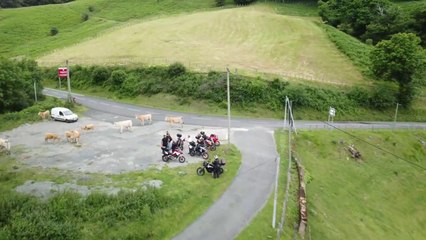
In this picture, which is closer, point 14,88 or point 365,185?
point 365,185

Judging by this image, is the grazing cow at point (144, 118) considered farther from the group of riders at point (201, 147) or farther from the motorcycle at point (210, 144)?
the motorcycle at point (210, 144)

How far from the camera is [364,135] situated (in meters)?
46.6

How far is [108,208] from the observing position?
984 inches

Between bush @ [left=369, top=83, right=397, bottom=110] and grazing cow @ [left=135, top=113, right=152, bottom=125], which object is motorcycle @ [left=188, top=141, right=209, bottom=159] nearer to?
grazing cow @ [left=135, top=113, right=152, bottom=125]

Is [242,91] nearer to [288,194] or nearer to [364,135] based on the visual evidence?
[364,135]

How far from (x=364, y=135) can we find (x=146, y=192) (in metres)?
29.5

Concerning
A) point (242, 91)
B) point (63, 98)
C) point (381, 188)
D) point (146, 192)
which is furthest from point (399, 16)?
point (146, 192)

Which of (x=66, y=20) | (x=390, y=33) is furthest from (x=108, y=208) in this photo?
(x=66, y=20)

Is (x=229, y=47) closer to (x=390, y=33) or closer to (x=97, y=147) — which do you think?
(x=390, y=33)

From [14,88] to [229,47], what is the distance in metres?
38.0

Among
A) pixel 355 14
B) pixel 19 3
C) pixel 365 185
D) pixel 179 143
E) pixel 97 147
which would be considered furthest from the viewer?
pixel 19 3

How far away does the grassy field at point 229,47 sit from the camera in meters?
65.1

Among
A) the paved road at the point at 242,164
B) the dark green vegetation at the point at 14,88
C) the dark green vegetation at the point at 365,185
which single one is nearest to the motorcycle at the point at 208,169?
the paved road at the point at 242,164

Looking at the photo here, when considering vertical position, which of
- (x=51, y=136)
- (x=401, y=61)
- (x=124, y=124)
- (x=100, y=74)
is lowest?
(x=51, y=136)
